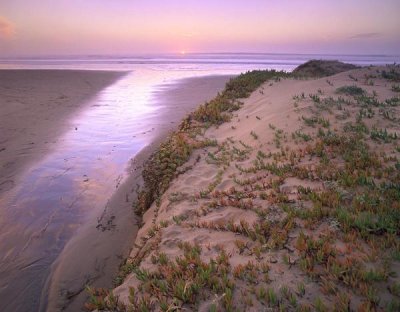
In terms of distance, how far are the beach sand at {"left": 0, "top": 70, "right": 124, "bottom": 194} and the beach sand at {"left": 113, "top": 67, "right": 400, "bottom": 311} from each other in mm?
6190

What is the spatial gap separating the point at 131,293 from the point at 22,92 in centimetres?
2450

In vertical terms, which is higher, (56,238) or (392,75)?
(392,75)

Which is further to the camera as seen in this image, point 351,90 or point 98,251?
point 351,90

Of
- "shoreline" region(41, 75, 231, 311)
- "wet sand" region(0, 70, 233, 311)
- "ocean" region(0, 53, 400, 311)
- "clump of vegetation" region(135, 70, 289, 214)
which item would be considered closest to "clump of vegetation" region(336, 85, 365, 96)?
"clump of vegetation" region(135, 70, 289, 214)

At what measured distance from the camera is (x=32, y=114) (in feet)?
54.4

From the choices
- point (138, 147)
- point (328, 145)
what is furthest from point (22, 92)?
point (328, 145)

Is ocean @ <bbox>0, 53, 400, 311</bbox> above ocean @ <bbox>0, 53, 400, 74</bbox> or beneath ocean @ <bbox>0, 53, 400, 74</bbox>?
beneath

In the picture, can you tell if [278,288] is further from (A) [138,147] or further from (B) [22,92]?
(B) [22,92]

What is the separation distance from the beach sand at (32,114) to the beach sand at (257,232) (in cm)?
619

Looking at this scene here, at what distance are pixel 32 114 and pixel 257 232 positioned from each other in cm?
1625

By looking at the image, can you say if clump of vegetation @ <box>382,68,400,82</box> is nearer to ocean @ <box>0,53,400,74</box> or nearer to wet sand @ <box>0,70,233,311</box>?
wet sand @ <box>0,70,233,311</box>

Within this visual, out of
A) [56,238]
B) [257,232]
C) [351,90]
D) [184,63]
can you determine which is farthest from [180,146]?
[184,63]

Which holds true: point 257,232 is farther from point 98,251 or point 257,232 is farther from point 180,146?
point 180,146

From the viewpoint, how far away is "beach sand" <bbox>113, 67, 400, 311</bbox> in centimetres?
353
